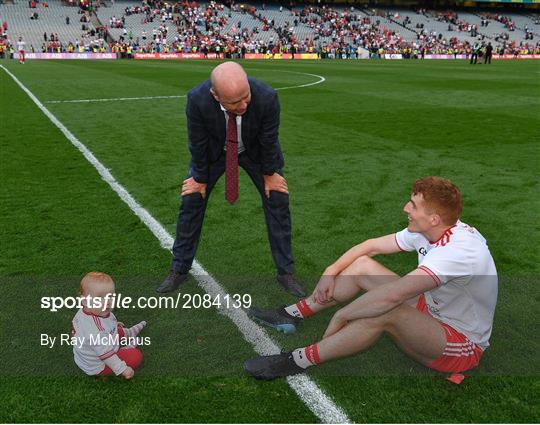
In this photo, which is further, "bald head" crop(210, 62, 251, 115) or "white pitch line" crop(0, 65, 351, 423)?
"bald head" crop(210, 62, 251, 115)

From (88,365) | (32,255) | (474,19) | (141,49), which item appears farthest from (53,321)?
(474,19)

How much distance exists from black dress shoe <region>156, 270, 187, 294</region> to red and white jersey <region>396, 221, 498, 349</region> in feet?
6.92

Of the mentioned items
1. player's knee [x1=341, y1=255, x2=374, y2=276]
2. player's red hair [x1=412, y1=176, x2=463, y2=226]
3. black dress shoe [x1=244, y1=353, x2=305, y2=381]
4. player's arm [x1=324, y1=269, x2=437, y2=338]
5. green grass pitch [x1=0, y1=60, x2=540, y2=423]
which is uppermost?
player's red hair [x1=412, y1=176, x2=463, y2=226]

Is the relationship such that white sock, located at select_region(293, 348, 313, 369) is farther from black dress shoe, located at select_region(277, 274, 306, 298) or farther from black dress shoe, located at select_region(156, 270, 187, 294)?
black dress shoe, located at select_region(156, 270, 187, 294)

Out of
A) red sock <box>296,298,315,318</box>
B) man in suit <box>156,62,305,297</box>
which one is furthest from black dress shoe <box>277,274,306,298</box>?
red sock <box>296,298,315,318</box>

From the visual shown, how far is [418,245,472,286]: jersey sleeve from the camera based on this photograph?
9.20ft

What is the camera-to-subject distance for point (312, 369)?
3.34 metres

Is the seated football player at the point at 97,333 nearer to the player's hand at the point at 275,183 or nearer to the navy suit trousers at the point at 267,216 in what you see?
the navy suit trousers at the point at 267,216

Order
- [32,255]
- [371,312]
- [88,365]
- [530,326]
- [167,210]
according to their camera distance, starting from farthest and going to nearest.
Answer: [167,210] < [32,255] < [530,326] < [88,365] < [371,312]

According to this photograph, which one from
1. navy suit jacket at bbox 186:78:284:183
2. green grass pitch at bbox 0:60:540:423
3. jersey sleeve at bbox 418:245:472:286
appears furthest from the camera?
navy suit jacket at bbox 186:78:284:183

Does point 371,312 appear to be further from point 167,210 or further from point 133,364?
point 167,210

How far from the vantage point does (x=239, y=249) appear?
5.25 m

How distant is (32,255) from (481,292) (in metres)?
4.04

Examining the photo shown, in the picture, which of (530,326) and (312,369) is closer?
(312,369)
